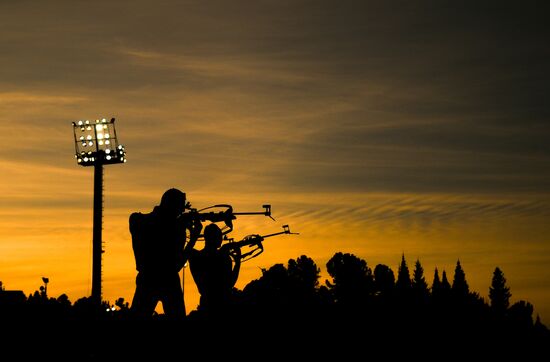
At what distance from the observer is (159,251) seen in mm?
19562

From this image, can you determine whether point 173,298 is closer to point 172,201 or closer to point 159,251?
point 159,251

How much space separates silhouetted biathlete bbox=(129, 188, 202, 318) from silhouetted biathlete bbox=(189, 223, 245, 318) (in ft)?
6.67

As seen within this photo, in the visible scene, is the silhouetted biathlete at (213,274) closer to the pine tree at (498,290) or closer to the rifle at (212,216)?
the rifle at (212,216)

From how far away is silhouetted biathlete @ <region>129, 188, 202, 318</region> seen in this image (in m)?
19.6


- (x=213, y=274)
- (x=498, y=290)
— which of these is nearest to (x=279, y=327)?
(x=213, y=274)

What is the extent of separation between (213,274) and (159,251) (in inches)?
112

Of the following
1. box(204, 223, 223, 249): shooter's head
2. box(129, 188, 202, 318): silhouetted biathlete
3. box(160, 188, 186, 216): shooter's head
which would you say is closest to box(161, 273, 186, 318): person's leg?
box(129, 188, 202, 318): silhouetted biathlete

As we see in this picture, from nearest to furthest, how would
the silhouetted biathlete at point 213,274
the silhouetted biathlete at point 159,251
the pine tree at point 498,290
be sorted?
the silhouetted biathlete at point 159,251, the silhouetted biathlete at point 213,274, the pine tree at point 498,290

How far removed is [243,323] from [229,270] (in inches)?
50.6

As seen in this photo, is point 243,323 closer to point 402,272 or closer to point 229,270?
point 229,270

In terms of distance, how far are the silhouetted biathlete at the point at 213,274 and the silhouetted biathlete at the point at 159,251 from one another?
203 centimetres

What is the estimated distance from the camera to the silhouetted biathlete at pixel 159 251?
64.2 ft

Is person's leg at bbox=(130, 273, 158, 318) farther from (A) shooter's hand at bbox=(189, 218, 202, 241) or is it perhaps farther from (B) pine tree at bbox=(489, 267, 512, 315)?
(B) pine tree at bbox=(489, 267, 512, 315)

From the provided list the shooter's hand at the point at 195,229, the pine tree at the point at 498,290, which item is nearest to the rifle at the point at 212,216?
the shooter's hand at the point at 195,229
